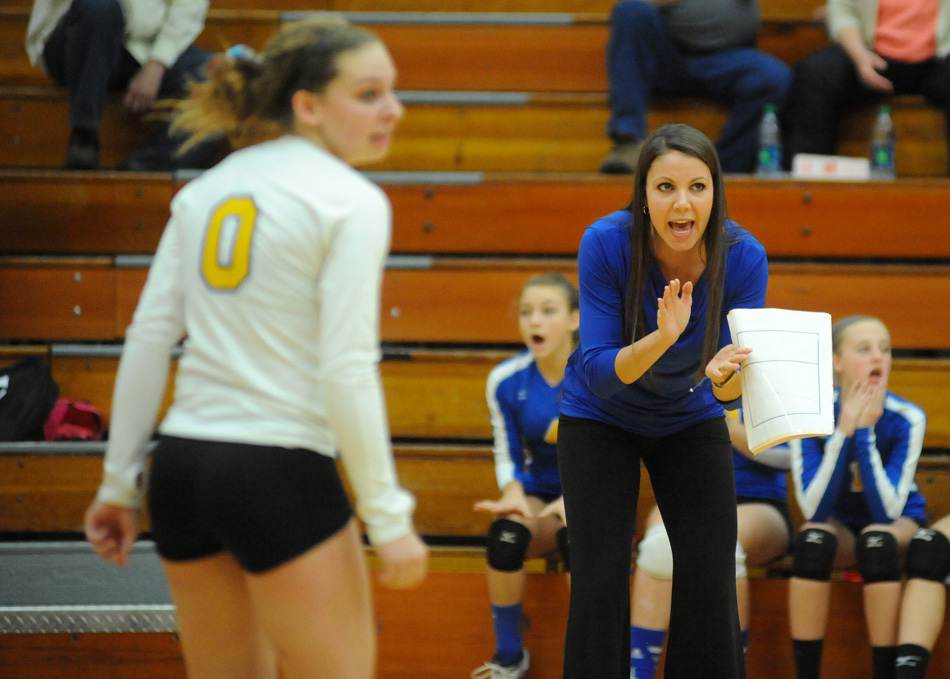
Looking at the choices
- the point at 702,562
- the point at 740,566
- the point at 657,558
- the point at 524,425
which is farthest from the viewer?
the point at 524,425

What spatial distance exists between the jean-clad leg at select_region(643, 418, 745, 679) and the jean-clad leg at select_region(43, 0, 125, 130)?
9.91ft

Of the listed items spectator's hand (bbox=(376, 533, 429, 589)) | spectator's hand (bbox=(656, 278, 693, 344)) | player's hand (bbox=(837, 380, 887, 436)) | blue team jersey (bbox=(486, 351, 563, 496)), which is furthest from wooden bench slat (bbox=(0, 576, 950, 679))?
spectator's hand (bbox=(376, 533, 429, 589))

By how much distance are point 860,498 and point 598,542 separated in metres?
1.52

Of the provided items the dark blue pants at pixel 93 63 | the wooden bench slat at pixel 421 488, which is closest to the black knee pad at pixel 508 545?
the wooden bench slat at pixel 421 488

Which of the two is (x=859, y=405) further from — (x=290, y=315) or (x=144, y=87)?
(x=144, y=87)

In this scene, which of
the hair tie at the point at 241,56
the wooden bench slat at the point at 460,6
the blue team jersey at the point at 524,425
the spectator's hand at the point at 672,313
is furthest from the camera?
the wooden bench slat at the point at 460,6

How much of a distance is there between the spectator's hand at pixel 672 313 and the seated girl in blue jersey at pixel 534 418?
1.24 m

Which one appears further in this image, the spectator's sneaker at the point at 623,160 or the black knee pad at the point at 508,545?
the spectator's sneaker at the point at 623,160

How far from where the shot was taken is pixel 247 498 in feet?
4.35

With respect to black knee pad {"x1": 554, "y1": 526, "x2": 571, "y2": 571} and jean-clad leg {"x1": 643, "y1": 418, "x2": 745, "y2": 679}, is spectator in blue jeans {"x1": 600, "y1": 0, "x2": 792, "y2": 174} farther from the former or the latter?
jean-clad leg {"x1": 643, "y1": 418, "x2": 745, "y2": 679}

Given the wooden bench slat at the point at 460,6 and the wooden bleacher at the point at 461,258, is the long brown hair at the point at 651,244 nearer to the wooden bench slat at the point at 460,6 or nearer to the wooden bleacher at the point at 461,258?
the wooden bleacher at the point at 461,258

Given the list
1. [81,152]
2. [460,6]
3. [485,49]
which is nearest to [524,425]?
[485,49]

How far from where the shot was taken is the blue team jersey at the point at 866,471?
2979 millimetres

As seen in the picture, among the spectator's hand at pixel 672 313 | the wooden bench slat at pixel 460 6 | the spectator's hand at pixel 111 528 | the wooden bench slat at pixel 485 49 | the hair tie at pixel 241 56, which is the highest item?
the wooden bench slat at pixel 460 6
